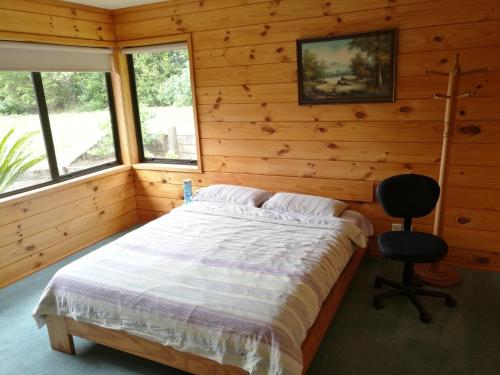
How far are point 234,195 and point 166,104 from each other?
1.38 m

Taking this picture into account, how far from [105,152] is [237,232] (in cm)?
218

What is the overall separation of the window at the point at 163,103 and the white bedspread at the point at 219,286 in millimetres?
1445

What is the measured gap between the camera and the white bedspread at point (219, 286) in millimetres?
1820

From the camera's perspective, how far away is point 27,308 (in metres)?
2.90

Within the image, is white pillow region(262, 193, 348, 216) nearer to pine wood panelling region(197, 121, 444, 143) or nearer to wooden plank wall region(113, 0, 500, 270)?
wooden plank wall region(113, 0, 500, 270)

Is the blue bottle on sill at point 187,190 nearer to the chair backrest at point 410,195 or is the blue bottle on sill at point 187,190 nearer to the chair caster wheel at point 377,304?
the chair backrest at point 410,195

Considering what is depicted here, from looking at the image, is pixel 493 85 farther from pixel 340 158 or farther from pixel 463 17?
pixel 340 158

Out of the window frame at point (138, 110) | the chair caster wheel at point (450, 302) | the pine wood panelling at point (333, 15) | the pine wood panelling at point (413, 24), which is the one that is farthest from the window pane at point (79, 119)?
the chair caster wheel at point (450, 302)

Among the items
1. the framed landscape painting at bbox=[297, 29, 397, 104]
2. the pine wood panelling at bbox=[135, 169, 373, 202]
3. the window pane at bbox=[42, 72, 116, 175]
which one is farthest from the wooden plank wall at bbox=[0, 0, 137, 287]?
the framed landscape painting at bbox=[297, 29, 397, 104]

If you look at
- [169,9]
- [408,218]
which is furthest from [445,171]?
[169,9]

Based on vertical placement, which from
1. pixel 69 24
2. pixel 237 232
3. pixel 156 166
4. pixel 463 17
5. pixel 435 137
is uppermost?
pixel 69 24

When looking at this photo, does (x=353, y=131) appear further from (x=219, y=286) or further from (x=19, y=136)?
(x=19, y=136)

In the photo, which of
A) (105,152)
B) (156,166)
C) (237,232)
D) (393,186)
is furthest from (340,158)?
(105,152)

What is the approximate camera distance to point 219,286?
2113 millimetres
